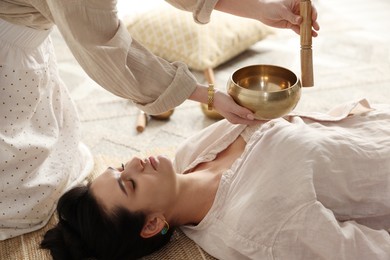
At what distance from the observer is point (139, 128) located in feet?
8.44

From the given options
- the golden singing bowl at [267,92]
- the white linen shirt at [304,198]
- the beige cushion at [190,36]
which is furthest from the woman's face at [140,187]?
the beige cushion at [190,36]

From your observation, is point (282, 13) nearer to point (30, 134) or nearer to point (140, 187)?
point (140, 187)

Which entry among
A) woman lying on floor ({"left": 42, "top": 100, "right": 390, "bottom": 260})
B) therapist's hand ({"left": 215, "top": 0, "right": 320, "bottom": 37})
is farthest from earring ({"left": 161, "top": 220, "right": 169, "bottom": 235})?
therapist's hand ({"left": 215, "top": 0, "right": 320, "bottom": 37})

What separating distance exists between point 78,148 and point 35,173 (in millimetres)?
320

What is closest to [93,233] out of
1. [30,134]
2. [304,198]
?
[30,134]

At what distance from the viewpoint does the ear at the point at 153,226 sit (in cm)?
163

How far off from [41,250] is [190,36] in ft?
5.32

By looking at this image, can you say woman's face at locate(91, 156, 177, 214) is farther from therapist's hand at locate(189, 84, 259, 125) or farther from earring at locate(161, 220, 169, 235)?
Answer: therapist's hand at locate(189, 84, 259, 125)

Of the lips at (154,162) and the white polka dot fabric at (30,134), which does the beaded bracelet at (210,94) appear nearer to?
the lips at (154,162)

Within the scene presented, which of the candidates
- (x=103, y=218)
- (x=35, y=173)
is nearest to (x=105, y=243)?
(x=103, y=218)

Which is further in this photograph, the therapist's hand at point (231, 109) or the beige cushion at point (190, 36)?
Answer: the beige cushion at point (190, 36)

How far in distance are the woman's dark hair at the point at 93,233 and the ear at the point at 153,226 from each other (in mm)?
22

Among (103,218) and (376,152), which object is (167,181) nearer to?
(103,218)

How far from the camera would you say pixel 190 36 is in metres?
3.01
